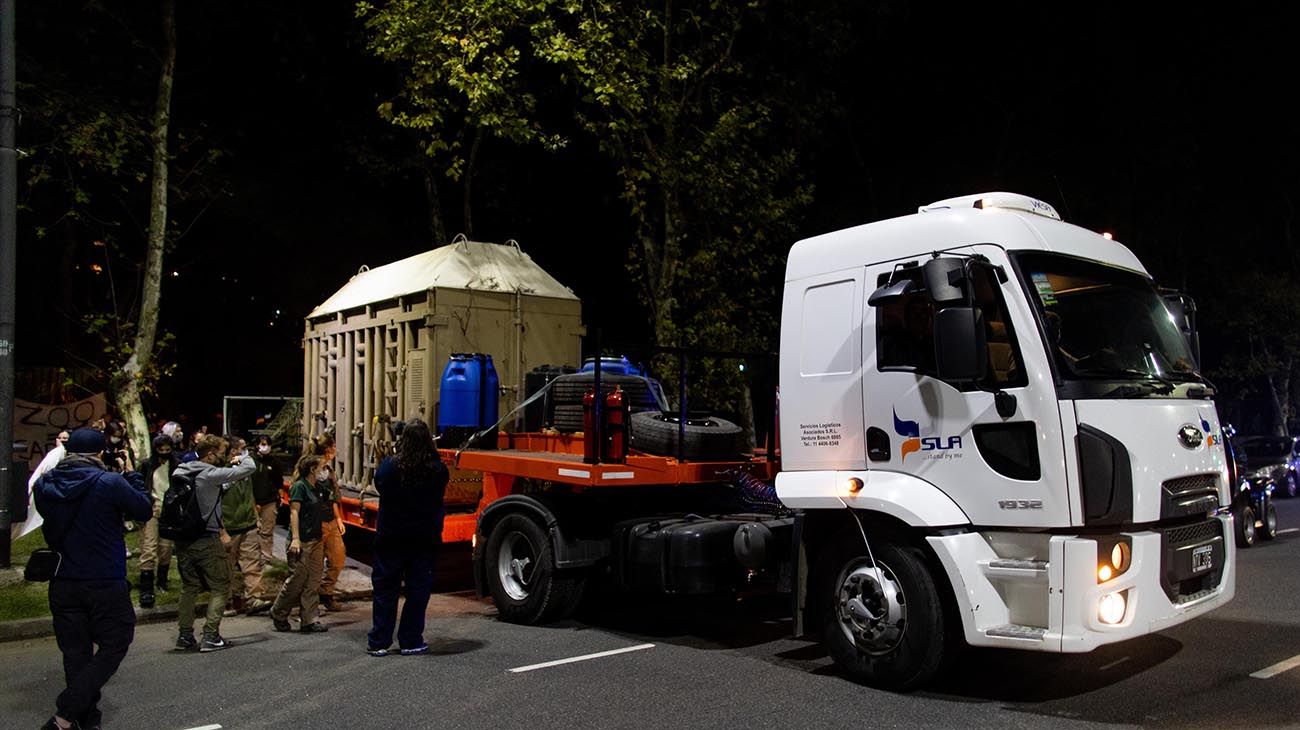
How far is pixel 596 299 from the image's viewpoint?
81.0 feet

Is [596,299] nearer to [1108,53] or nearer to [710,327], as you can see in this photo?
[710,327]

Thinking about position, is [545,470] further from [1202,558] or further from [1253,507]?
[1253,507]

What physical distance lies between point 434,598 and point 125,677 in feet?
11.0

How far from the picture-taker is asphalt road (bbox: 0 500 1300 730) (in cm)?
529

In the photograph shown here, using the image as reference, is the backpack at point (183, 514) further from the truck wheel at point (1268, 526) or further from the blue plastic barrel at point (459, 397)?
the truck wheel at point (1268, 526)

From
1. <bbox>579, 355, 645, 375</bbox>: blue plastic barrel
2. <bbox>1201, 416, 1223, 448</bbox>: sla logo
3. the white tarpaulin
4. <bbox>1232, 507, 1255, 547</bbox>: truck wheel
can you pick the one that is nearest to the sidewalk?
the white tarpaulin

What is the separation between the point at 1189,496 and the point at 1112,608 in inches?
34.5

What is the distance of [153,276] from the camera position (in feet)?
46.4

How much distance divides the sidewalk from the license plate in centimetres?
740

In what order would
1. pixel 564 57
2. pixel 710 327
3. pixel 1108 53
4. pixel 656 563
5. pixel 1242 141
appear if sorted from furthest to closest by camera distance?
1. pixel 1242 141
2. pixel 1108 53
3. pixel 710 327
4. pixel 564 57
5. pixel 656 563

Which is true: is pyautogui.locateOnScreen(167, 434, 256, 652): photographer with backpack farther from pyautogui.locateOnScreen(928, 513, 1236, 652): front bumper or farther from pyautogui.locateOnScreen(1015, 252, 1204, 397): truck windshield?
pyautogui.locateOnScreen(1015, 252, 1204, 397): truck windshield

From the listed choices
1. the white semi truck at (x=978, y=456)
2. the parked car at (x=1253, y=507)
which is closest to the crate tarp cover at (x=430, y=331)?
the white semi truck at (x=978, y=456)

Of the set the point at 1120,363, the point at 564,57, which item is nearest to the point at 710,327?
the point at 564,57

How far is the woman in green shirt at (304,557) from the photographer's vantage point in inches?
310
